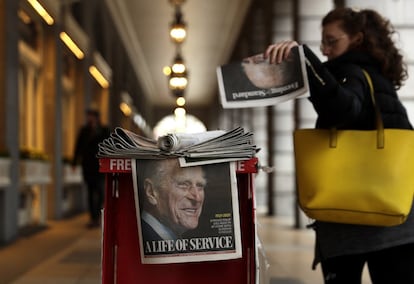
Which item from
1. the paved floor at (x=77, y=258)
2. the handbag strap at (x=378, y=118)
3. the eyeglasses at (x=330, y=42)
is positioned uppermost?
the eyeglasses at (x=330, y=42)

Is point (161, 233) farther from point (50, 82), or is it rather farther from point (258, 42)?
point (258, 42)

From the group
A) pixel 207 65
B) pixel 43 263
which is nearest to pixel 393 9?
pixel 43 263

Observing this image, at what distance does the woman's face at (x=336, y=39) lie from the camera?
98.9 inches

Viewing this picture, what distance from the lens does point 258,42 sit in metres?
16.8

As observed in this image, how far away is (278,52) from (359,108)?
366 mm

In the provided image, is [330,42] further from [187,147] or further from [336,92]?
[187,147]

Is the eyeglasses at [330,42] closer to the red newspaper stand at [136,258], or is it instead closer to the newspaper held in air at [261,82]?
the newspaper held in air at [261,82]

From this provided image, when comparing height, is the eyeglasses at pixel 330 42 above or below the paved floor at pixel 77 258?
above

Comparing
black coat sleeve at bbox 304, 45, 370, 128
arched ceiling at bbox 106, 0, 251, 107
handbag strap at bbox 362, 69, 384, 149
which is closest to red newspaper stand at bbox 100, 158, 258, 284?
black coat sleeve at bbox 304, 45, 370, 128

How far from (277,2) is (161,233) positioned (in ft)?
39.3

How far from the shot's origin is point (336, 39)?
252 cm

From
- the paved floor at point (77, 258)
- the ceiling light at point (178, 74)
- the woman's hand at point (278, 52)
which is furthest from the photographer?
the ceiling light at point (178, 74)

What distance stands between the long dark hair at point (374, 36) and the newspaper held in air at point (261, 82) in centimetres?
46

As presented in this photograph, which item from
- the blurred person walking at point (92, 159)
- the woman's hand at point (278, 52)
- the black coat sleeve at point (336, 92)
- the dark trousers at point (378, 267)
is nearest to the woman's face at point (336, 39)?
the black coat sleeve at point (336, 92)
